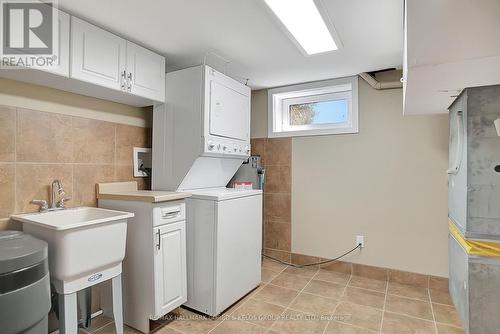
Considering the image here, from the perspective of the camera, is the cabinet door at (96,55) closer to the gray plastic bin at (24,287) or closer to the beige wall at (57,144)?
the beige wall at (57,144)

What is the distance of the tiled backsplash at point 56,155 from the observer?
5.51 feet

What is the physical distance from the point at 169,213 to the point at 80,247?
0.60 metres

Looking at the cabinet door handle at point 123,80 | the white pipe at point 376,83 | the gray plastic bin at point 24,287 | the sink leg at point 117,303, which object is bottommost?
the sink leg at point 117,303

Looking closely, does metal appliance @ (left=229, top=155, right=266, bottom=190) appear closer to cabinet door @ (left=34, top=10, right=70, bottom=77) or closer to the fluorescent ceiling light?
Answer: the fluorescent ceiling light

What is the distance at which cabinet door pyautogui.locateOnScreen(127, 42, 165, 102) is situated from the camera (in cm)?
202

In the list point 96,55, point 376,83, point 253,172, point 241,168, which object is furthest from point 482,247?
point 96,55

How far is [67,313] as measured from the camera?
145 cm

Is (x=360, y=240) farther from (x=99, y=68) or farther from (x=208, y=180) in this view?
(x=99, y=68)

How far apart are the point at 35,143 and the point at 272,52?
1852 millimetres

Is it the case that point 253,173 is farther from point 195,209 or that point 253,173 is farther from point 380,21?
point 380,21

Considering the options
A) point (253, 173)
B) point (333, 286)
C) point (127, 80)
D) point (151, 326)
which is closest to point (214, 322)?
point (151, 326)

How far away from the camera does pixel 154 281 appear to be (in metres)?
1.83

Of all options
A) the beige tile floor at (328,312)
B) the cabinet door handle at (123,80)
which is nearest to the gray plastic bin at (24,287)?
the beige tile floor at (328,312)

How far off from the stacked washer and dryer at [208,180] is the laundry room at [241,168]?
17mm
